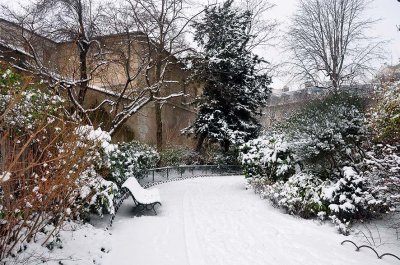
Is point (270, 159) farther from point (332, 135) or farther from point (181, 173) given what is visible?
point (181, 173)

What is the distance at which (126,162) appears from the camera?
10805 millimetres

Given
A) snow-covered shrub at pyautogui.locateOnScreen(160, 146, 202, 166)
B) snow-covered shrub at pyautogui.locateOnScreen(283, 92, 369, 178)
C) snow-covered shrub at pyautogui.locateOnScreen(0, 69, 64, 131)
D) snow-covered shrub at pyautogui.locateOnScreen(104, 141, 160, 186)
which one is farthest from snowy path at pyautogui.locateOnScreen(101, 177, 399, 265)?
snow-covered shrub at pyautogui.locateOnScreen(160, 146, 202, 166)

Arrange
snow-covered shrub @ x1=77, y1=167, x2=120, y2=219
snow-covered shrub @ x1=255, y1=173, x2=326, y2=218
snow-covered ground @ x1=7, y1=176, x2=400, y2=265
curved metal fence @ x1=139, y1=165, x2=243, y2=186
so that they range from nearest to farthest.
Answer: snow-covered ground @ x1=7, y1=176, x2=400, y2=265, snow-covered shrub @ x1=77, y1=167, x2=120, y2=219, snow-covered shrub @ x1=255, y1=173, x2=326, y2=218, curved metal fence @ x1=139, y1=165, x2=243, y2=186

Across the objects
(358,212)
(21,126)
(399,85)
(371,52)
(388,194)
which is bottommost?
(358,212)

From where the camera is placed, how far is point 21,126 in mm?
5715

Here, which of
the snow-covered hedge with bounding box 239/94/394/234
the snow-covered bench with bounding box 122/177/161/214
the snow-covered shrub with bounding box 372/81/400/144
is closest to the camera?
the snow-covered hedge with bounding box 239/94/394/234

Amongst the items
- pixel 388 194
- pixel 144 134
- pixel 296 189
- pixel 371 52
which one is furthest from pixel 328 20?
pixel 388 194

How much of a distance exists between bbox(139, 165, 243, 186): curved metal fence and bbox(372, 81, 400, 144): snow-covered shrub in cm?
942

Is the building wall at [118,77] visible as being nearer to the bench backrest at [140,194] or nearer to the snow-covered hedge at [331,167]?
the bench backrest at [140,194]

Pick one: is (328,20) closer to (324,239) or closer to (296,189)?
(296,189)

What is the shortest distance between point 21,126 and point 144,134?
59.1ft

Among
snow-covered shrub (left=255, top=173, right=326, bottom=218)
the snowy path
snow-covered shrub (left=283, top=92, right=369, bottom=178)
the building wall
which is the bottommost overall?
the snowy path

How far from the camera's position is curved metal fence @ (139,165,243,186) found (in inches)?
591

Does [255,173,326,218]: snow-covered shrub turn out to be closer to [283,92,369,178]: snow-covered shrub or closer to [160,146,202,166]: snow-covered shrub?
[283,92,369,178]: snow-covered shrub
